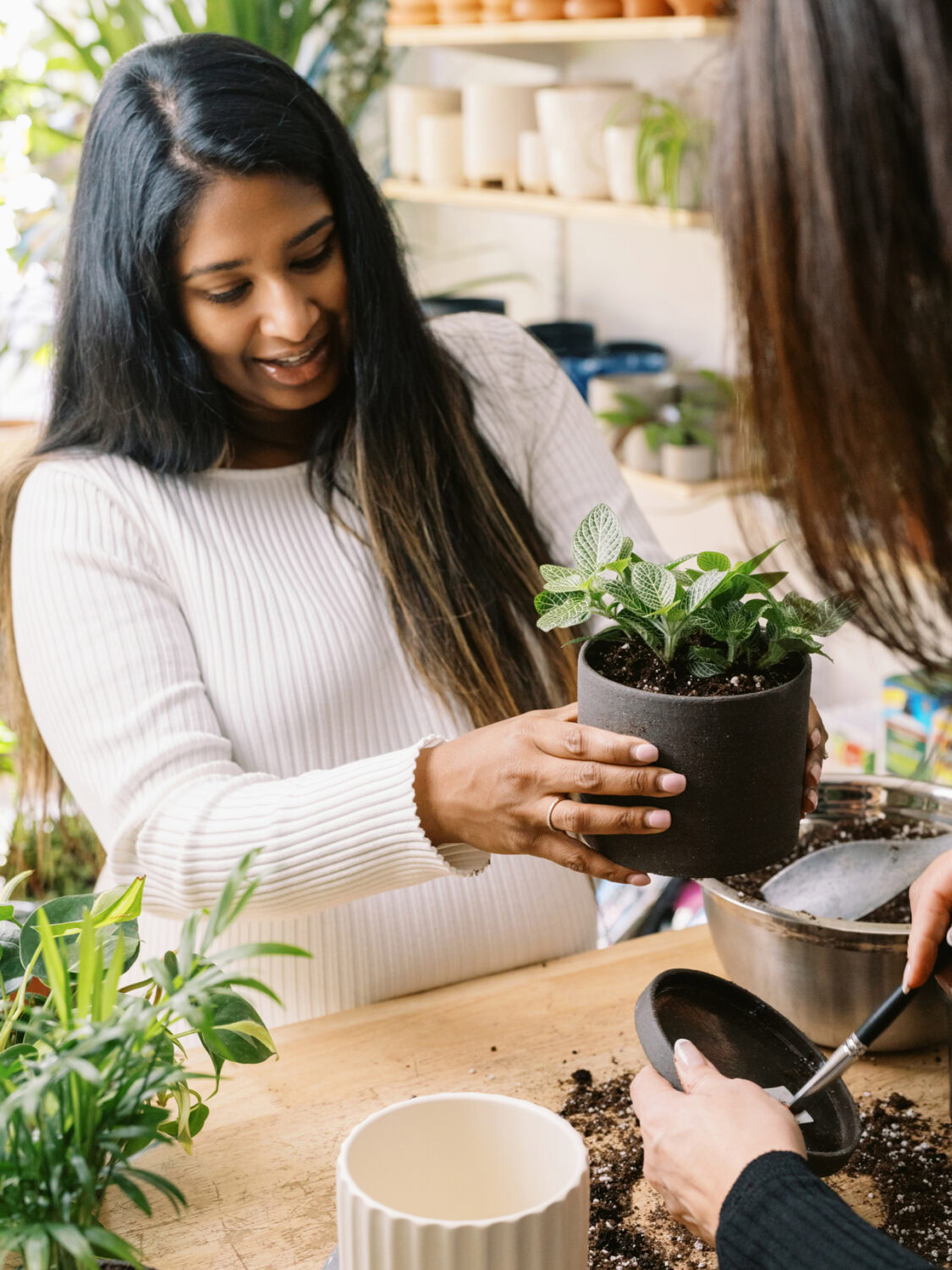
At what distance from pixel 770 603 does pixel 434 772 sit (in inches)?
13.6

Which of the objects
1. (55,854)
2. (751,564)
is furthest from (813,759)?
(55,854)

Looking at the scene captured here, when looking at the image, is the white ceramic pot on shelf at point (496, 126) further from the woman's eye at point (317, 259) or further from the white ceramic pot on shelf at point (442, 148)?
the woman's eye at point (317, 259)

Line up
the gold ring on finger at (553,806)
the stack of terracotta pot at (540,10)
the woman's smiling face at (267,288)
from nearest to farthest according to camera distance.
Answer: the gold ring on finger at (553,806), the woman's smiling face at (267,288), the stack of terracotta pot at (540,10)

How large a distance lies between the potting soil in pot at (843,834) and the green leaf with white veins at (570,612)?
33 centimetres

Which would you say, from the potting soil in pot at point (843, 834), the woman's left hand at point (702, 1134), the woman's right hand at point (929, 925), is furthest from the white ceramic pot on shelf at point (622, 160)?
the woman's left hand at point (702, 1134)

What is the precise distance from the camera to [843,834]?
1086 mm

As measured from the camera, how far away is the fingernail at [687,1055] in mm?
778

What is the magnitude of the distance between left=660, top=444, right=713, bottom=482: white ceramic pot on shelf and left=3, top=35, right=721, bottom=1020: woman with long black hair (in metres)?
1.08

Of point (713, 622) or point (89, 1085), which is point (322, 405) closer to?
point (713, 622)

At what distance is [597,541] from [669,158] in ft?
5.19

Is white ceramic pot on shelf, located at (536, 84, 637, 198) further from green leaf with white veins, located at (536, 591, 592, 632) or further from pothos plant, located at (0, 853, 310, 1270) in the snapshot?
pothos plant, located at (0, 853, 310, 1270)

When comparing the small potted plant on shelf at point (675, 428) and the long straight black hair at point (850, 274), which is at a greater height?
the long straight black hair at point (850, 274)

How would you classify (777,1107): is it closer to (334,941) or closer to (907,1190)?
(907,1190)

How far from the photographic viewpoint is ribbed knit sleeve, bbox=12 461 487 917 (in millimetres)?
1068
